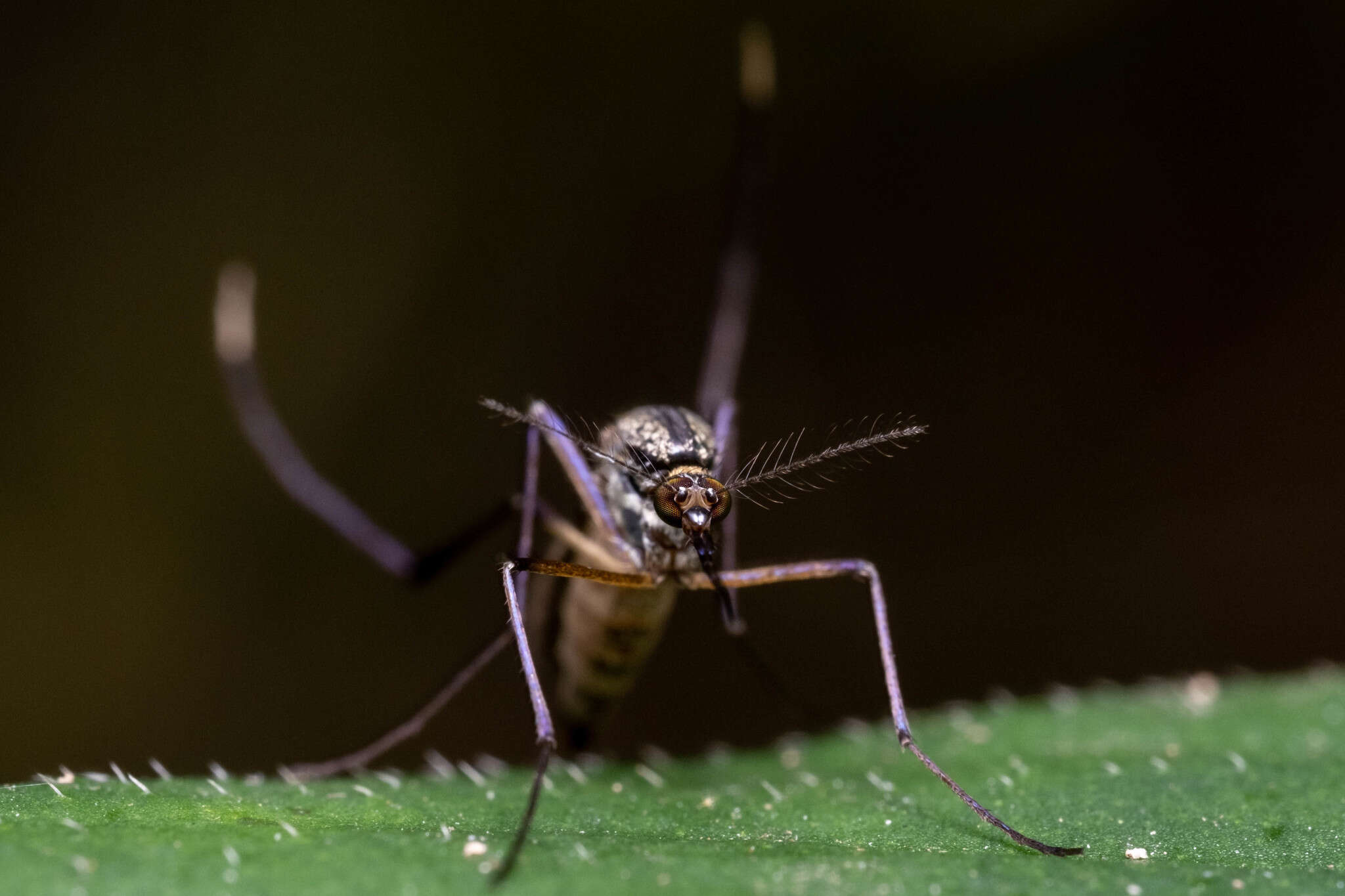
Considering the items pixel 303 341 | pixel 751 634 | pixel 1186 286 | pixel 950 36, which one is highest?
pixel 950 36

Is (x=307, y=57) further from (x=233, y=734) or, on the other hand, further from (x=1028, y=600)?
(x=1028, y=600)

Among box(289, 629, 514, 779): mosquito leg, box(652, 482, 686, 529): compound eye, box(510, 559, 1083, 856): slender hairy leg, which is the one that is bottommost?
box(289, 629, 514, 779): mosquito leg

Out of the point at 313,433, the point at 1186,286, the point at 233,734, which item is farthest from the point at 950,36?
the point at 233,734

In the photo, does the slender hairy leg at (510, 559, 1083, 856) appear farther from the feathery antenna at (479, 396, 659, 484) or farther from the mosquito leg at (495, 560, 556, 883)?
the feathery antenna at (479, 396, 659, 484)

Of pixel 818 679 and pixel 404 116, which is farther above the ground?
pixel 404 116

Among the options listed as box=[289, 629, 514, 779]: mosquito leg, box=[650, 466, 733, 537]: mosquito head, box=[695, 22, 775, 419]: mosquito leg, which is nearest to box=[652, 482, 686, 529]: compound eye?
box=[650, 466, 733, 537]: mosquito head

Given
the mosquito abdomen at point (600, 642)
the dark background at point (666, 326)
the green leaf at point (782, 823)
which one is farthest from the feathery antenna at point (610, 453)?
the dark background at point (666, 326)

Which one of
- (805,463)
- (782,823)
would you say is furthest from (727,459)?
(782,823)
